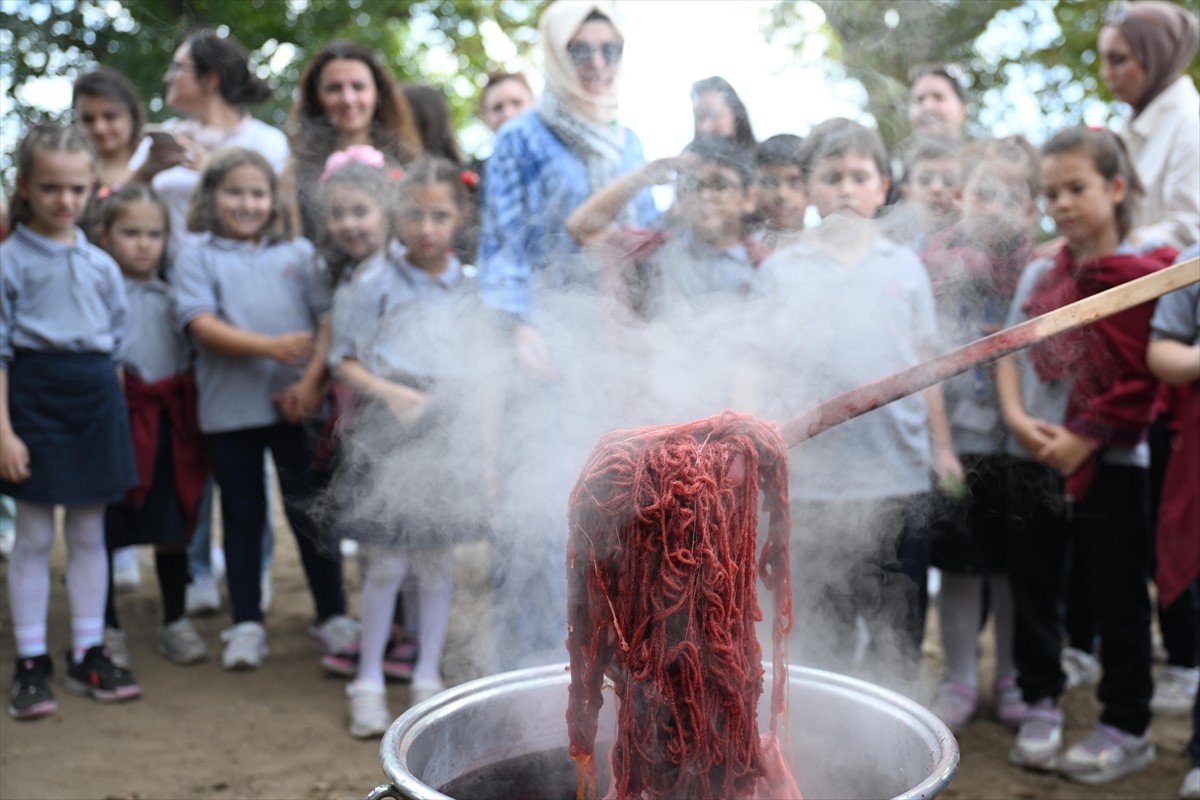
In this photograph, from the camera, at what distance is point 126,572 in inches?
216

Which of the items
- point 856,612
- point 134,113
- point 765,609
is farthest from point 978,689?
point 134,113

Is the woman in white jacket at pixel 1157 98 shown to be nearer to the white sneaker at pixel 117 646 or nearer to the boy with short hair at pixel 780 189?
the boy with short hair at pixel 780 189

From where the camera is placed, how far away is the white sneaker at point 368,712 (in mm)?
3822

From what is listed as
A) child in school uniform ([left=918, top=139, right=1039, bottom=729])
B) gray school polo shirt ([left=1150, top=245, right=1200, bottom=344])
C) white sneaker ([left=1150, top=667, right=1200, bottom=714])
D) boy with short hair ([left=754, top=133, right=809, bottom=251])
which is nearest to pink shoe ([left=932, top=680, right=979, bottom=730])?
child in school uniform ([left=918, top=139, right=1039, bottom=729])

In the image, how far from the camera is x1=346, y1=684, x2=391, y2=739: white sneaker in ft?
12.5

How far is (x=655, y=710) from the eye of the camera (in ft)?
6.57

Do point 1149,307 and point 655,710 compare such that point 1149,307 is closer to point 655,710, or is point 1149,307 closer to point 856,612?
point 856,612

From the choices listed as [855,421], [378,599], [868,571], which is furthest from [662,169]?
[378,599]

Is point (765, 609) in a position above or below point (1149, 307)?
below

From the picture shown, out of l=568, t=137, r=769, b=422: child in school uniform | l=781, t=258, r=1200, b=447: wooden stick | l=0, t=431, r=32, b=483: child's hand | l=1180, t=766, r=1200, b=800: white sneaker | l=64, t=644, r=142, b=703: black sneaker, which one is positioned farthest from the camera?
l=64, t=644, r=142, b=703: black sneaker

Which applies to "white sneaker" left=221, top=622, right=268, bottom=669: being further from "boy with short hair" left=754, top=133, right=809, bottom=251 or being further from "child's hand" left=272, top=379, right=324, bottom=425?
"boy with short hair" left=754, top=133, right=809, bottom=251

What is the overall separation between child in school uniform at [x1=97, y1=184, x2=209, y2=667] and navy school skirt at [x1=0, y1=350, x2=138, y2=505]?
1.11 ft

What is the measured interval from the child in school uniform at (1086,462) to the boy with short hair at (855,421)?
0.37 metres

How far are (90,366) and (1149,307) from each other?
3.80 m
